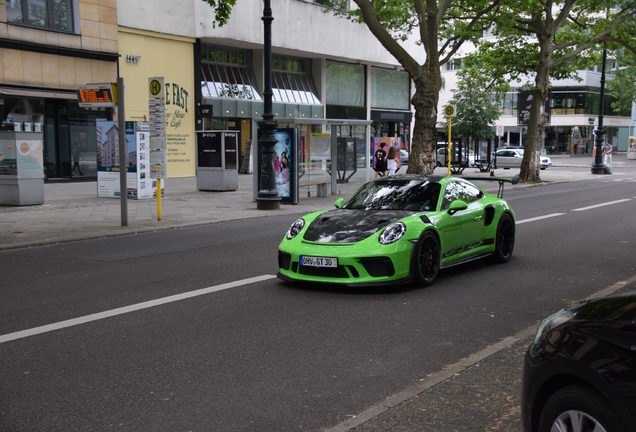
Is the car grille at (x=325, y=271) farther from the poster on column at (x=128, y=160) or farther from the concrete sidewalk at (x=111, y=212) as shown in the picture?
the poster on column at (x=128, y=160)

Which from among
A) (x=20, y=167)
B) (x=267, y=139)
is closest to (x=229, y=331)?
(x=267, y=139)

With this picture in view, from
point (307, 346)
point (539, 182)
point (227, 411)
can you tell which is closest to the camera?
point (227, 411)

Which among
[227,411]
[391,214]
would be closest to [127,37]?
[391,214]

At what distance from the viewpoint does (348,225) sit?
856 cm

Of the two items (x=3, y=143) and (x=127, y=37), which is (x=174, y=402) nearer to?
(x=3, y=143)

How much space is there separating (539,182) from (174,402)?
29169 millimetres

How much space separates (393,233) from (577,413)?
16.8 ft

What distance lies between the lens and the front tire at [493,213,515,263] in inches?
402

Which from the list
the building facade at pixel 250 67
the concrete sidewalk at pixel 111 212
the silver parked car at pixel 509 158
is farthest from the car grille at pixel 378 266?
the silver parked car at pixel 509 158

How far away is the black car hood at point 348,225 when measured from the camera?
828cm

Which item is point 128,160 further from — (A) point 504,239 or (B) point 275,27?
(B) point 275,27

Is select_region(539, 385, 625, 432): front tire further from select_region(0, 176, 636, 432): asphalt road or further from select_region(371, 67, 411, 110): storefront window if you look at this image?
select_region(371, 67, 411, 110): storefront window

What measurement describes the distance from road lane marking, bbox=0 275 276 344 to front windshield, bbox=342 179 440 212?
161cm

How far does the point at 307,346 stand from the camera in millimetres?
6148
